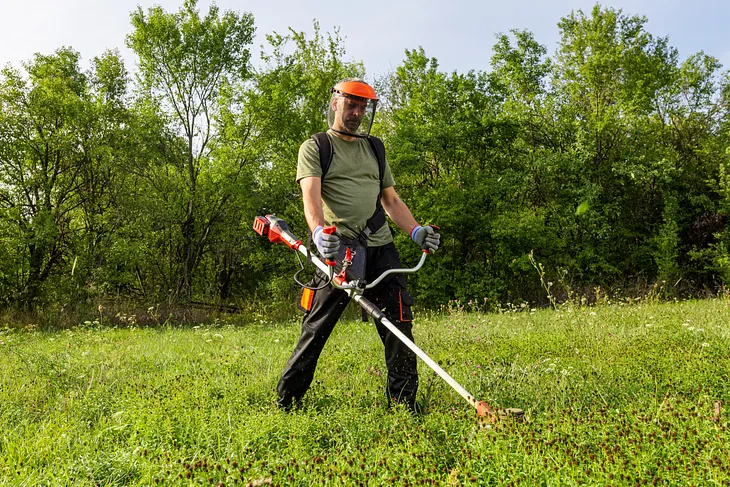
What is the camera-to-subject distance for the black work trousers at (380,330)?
363 centimetres

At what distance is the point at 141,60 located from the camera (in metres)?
14.2

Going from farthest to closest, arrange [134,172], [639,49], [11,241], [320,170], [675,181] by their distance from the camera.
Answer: [639,49], [675,181], [134,172], [11,241], [320,170]

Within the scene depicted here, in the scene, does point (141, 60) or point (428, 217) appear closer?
point (141, 60)

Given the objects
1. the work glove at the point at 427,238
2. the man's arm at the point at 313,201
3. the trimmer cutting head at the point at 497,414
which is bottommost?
the trimmer cutting head at the point at 497,414

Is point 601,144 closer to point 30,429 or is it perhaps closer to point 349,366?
point 349,366

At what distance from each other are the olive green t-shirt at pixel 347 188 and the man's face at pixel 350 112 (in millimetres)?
115

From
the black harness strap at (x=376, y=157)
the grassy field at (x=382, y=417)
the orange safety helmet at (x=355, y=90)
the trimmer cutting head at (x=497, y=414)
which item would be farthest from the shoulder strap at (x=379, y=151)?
the trimmer cutting head at (x=497, y=414)

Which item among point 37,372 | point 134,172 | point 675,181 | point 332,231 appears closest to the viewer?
point 332,231

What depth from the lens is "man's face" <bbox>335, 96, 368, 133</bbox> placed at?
362 centimetres

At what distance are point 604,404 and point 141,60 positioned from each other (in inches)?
561

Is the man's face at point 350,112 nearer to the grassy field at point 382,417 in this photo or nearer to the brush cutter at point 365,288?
the brush cutter at point 365,288

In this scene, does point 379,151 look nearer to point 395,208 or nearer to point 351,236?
point 395,208

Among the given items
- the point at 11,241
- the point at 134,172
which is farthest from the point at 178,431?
the point at 134,172

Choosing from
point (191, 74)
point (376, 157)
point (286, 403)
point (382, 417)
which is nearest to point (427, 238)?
point (376, 157)
